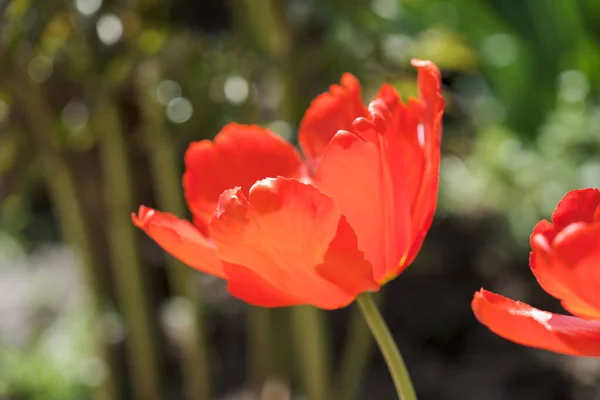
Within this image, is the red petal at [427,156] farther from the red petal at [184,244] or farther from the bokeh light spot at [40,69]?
the bokeh light spot at [40,69]

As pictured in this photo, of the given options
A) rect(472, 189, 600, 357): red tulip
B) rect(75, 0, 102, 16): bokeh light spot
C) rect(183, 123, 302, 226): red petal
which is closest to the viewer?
rect(472, 189, 600, 357): red tulip

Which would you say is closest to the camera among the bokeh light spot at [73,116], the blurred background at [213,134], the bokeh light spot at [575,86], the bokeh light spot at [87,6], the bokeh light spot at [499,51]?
the bokeh light spot at [87,6]

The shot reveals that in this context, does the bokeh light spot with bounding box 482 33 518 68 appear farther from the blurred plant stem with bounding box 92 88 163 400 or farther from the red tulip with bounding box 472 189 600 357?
the red tulip with bounding box 472 189 600 357

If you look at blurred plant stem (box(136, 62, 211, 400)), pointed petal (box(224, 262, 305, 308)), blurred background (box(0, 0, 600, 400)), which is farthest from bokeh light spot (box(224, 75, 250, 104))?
pointed petal (box(224, 262, 305, 308))

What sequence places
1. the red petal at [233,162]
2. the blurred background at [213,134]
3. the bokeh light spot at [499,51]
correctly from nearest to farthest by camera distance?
the red petal at [233,162], the blurred background at [213,134], the bokeh light spot at [499,51]

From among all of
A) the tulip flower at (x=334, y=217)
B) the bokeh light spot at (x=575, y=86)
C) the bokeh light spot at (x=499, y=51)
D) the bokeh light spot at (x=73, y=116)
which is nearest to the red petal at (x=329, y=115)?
the tulip flower at (x=334, y=217)

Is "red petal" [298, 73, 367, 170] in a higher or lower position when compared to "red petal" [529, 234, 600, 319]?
higher

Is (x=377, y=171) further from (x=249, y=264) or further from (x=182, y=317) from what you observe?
(x=182, y=317)
